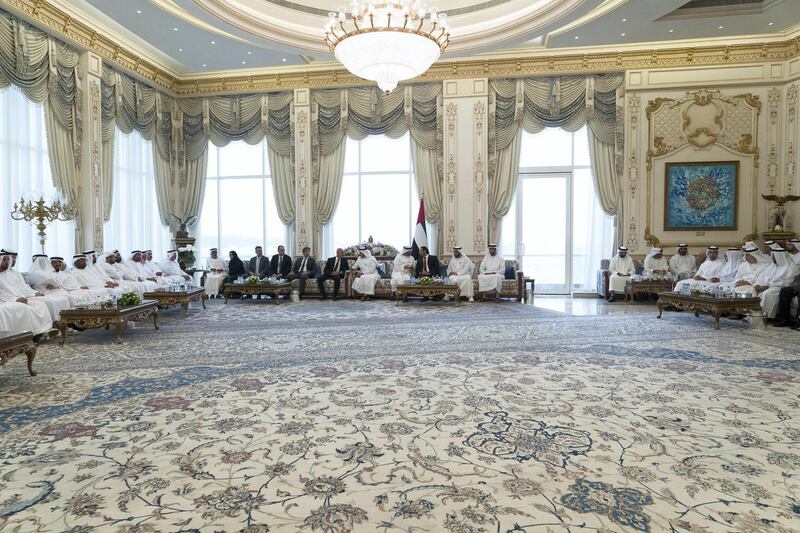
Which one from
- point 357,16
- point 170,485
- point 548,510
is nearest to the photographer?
point 548,510

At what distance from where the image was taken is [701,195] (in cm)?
1055

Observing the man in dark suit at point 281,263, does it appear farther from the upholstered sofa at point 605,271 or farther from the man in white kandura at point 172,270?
the upholstered sofa at point 605,271

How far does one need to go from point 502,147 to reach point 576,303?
3.80 m

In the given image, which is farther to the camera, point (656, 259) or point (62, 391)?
point (656, 259)

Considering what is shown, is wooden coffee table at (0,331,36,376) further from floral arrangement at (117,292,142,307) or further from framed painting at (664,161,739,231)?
framed painting at (664,161,739,231)

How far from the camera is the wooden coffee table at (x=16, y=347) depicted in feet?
13.5

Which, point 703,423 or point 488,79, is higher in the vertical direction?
point 488,79

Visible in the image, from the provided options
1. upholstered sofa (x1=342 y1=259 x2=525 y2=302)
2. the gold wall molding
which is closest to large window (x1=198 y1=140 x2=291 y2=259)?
upholstered sofa (x1=342 y1=259 x2=525 y2=302)

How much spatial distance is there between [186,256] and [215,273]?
73 cm

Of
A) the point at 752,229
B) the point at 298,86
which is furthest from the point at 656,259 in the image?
the point at 298,86

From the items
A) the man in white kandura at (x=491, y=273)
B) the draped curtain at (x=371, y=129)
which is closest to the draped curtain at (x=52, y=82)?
the draped curtain at (x=371, y=129)

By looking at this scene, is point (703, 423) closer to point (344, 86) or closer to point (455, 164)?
point (455, 164)

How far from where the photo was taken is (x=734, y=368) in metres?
4.68

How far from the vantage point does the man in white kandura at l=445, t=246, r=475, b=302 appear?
33.9ft
